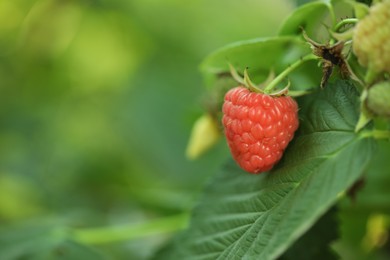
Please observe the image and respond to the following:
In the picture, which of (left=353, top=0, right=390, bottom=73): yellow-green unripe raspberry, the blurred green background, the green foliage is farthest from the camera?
the blurred green background

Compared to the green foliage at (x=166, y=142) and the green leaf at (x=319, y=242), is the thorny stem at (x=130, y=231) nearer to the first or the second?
the green foliage at (x=166, y=142)

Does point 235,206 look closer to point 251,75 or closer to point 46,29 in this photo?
point 251,75

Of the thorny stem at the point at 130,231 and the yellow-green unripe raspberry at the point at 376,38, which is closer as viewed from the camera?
the yellow-green unripe raspberry at the point at 376,38

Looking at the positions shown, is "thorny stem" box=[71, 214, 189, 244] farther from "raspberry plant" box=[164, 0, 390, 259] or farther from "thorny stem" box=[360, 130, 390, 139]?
"thorny stem" box=[360, 130, 390, 139]

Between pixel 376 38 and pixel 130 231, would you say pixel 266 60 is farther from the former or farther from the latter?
pixel 130 231

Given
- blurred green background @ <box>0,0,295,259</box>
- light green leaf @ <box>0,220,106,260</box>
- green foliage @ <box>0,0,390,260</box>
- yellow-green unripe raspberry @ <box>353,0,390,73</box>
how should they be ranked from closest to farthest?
yellow-green unripe raspberry @ <box>353,0,390,73</box> < green foliage @ <box>0,0,390,260</box> < light green leaf @ <box>0,220,106,260</box> < blurred green background @ <box>0,0,295,259</box>

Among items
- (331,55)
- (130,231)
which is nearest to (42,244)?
(130,231)

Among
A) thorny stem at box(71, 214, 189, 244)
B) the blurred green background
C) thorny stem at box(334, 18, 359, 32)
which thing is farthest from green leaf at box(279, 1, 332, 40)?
the blurred green background

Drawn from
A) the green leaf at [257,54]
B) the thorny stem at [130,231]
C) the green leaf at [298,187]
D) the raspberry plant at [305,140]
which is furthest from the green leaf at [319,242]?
the thorny stem at [130,231]
